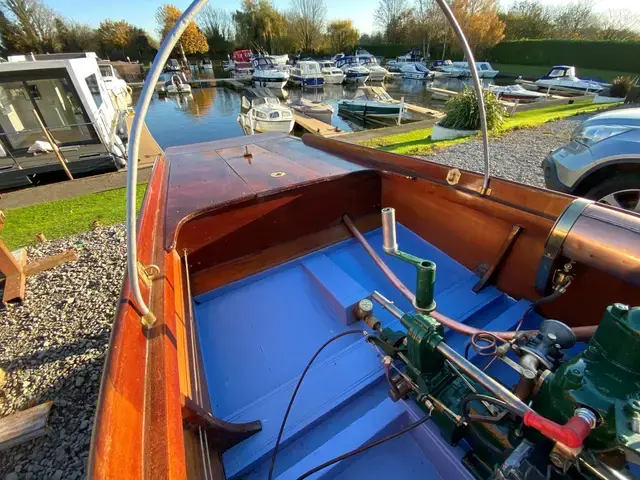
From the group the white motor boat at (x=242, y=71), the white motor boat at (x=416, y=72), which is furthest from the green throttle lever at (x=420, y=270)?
the white motor boat at (x=242, y=71)

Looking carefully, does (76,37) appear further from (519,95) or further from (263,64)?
(519,95)

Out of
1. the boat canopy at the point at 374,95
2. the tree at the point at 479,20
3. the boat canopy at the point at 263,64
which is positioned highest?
the tree at the point at 479,20

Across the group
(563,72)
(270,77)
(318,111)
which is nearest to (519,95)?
(563,72)

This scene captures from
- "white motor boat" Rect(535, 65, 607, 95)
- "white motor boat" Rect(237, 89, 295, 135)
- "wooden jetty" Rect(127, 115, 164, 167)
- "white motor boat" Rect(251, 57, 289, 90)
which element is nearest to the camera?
"wooden jetty" Rect(127, 115, 164, 167)

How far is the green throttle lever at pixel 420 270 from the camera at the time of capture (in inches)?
52.6

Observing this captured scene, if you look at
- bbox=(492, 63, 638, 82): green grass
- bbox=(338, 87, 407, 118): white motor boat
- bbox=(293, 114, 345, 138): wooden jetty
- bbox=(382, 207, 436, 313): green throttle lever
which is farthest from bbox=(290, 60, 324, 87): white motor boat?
bbox=(382, 207, 436, 313): green throttle lever

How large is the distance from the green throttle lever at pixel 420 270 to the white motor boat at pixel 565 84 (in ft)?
88.5

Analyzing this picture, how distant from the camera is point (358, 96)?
62.2 feet

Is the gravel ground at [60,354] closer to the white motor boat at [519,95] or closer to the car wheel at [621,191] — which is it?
the car wheel at [621,191]

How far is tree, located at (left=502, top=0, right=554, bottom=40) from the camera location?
40.8m

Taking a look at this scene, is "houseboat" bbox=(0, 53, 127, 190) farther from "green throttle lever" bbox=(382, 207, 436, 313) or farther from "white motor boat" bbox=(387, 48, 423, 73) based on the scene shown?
"white motor boat" bbox=(387, 48, 423, 73)

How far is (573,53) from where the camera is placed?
108 feet

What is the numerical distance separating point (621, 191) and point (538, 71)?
4111 centimetres

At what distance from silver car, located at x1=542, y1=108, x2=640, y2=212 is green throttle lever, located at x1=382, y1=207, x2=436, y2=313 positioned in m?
3.28
